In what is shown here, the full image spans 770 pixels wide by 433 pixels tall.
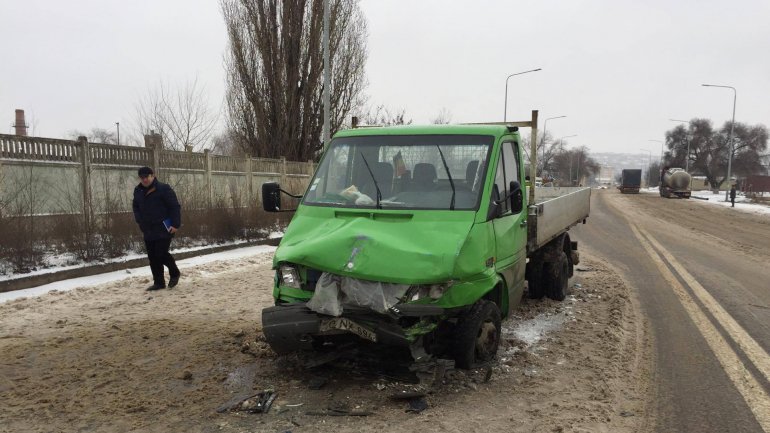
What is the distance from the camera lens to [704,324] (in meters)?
6.34

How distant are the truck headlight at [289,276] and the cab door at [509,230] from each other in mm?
1757

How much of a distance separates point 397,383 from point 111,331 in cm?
353

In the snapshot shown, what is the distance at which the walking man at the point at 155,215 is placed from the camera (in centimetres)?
768

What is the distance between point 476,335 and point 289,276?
1.62 m

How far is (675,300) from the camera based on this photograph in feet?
25.0

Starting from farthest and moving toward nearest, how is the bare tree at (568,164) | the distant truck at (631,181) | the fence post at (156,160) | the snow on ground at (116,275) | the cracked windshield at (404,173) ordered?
the bare tree at (568,164) → the distant truck at (631,181) → the fence post at (156,160) → the snow on ground at (116,275) → the cracked windshield at (404,173)

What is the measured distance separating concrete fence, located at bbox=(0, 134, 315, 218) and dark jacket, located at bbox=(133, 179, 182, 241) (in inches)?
101

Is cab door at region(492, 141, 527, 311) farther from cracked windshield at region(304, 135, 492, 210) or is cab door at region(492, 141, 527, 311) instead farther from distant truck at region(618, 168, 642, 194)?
distant truck at region(618, 168, 642, 194)

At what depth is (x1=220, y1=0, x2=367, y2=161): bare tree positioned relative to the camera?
23.2 m

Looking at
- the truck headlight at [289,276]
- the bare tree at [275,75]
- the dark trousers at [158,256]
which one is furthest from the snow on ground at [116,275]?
the bare tree at [275,75]

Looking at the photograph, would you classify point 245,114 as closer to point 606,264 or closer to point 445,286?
point 606,264

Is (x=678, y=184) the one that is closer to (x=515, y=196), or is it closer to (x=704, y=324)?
(x=704, y=324)

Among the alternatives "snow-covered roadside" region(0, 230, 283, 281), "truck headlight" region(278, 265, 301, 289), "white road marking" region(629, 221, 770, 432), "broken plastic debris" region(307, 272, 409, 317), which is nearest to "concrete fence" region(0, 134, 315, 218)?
"snow-covered roadside" region(0, 230, 283, 281)

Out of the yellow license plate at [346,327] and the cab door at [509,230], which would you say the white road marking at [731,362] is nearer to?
the cab door at [509,230]
